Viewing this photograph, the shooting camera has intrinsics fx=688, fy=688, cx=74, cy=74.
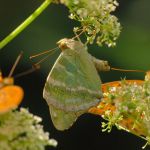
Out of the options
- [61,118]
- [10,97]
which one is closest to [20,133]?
[10,97]

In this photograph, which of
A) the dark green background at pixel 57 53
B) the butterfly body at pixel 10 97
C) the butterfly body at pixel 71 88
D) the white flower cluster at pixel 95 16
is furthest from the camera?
the dark green background at pixel 57 53

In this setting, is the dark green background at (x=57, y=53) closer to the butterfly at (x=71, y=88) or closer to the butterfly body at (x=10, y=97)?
the butterfly at (x=71, y=88)

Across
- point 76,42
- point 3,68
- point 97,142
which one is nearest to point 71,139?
point 97,142

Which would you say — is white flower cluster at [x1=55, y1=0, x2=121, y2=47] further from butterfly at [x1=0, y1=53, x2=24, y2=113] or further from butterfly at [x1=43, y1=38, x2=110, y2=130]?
butterfly at [x1=0, y1=53, x2=24, y2=113]

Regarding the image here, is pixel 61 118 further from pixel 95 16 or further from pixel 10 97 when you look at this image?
pixel 10 97

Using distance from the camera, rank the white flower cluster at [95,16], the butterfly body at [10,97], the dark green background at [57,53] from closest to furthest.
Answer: the butterfly body at [10,97] → the white flower cluster at [95,16] → the dark green background at [57,53]

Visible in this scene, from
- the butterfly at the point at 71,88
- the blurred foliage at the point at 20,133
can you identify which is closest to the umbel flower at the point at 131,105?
the butterfly at the point at 71,88
